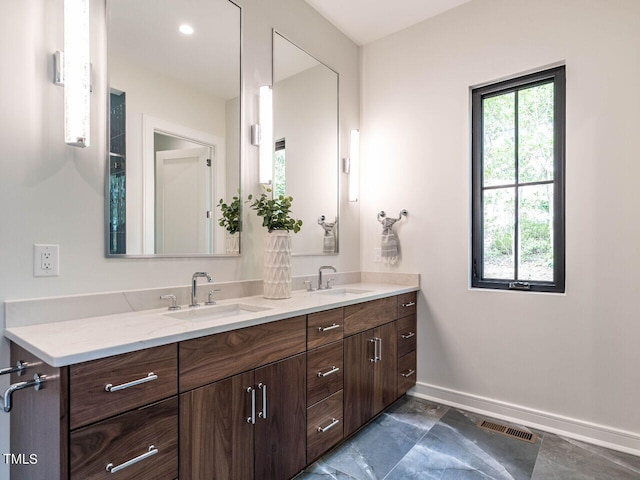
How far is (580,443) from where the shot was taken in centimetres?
208

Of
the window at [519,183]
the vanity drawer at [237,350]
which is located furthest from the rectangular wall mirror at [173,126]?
the window at [519,183]

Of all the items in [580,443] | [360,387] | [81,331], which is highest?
[81,331]

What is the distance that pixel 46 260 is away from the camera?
4.59 ft

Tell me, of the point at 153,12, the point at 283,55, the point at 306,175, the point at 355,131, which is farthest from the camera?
the point at 355,131

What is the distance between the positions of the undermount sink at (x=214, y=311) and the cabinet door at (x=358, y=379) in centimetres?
57

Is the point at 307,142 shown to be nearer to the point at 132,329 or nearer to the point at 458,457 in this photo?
the point at 132,329

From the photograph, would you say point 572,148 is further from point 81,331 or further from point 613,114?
point 81,331

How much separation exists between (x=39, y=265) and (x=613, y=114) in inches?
114

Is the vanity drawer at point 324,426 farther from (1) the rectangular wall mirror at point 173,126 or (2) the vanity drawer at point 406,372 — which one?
(1) the rectangular wall mirror at point 173,126

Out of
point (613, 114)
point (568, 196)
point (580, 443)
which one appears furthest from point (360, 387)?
point (613, 114)

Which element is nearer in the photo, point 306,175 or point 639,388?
point 639,388

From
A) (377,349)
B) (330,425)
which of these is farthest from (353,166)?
(330,425)

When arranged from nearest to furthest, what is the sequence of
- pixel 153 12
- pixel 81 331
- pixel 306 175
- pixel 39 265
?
Answer: pixel 81 331 → pixel 39 265 → pixel 153 12 → pixel 306 175

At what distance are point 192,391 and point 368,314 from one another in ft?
3.95
